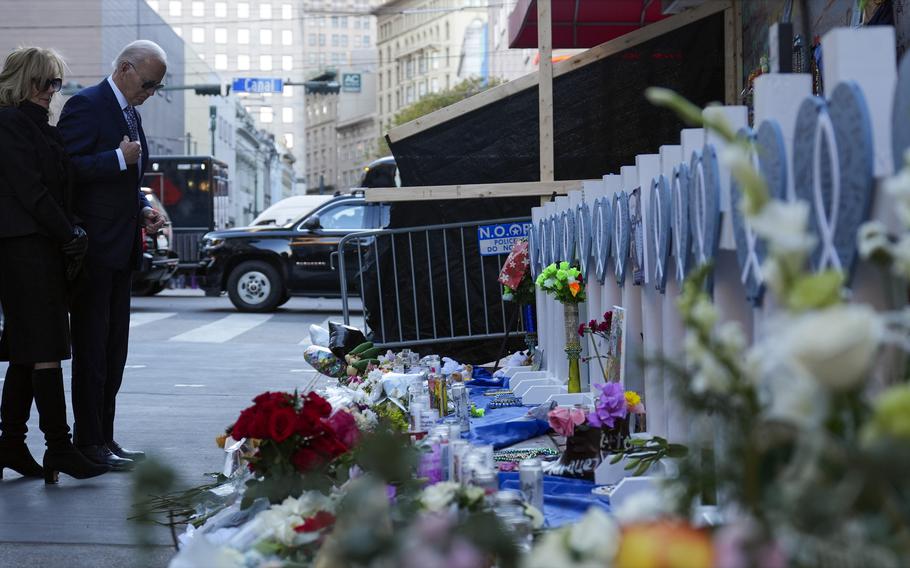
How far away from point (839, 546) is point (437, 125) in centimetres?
799

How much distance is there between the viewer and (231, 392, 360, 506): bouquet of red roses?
3174 millimetres

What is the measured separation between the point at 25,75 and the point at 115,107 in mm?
523

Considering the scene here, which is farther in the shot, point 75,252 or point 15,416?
point 15,416

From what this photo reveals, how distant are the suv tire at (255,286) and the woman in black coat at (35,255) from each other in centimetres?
1202

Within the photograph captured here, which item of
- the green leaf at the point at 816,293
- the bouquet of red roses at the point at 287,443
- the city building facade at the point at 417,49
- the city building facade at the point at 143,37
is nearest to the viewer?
the green leaf at the point at 816,293

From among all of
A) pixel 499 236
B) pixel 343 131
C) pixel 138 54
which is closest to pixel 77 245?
pixel 138 54

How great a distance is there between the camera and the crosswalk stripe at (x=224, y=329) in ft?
44.7

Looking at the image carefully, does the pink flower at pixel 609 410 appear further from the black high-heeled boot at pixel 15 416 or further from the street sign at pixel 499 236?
the street sign at pixel 499 236

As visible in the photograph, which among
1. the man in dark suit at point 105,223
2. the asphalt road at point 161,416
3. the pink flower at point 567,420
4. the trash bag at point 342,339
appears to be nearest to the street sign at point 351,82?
the asphalt road at point 161,416

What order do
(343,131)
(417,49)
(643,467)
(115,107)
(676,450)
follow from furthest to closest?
(343,131)
(417,49)
(115,107)
(643,467)
(676,450)

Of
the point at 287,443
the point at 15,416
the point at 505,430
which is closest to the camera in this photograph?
the point at 287,443

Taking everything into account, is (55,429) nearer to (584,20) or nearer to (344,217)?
(584,20)

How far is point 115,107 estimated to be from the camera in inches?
221

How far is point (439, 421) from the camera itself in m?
5.18
